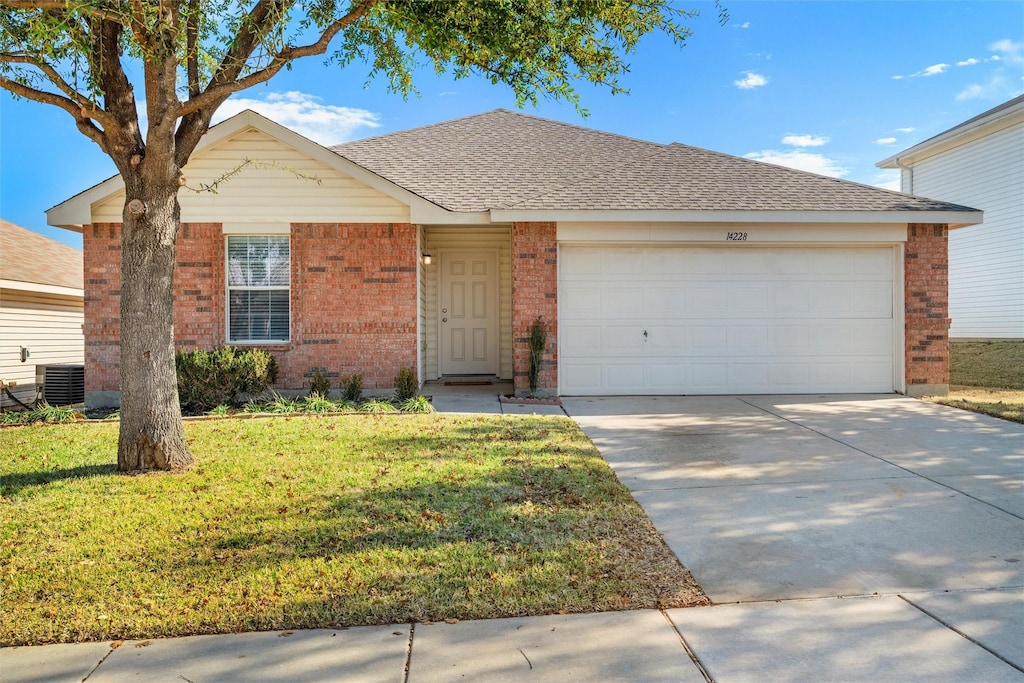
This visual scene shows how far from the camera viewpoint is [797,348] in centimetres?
1094

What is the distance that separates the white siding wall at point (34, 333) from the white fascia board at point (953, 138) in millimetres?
22209

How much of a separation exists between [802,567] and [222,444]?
5931mm

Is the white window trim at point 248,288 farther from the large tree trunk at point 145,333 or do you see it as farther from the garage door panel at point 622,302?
the garage door panel at point 622,302

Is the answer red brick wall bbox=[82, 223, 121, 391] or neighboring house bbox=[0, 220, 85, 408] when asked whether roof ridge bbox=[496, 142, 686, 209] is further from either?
neighboring house bbox=[0, 220, 85, 408]

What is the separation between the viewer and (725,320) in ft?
35.6

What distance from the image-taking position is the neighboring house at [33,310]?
42.2 ft

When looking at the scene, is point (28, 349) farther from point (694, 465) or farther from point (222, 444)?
point (694, 465)

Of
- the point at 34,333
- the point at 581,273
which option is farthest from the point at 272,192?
the point at 34,333

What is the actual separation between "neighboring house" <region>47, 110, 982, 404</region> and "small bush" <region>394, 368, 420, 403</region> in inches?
18.7

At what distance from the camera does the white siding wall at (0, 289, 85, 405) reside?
1288 cm

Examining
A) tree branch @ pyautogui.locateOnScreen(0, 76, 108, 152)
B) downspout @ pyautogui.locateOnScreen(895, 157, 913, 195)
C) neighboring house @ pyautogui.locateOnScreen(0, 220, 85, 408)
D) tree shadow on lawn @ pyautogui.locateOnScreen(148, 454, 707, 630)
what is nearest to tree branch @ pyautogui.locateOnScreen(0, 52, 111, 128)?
tree branch @ pyautogui.locateOnScreen(0, 76, 108, 152)

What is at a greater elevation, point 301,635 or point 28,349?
point 28,349

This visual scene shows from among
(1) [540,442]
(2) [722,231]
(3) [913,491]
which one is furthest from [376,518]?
(2) [722,231]

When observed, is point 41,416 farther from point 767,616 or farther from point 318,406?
point 767,616
